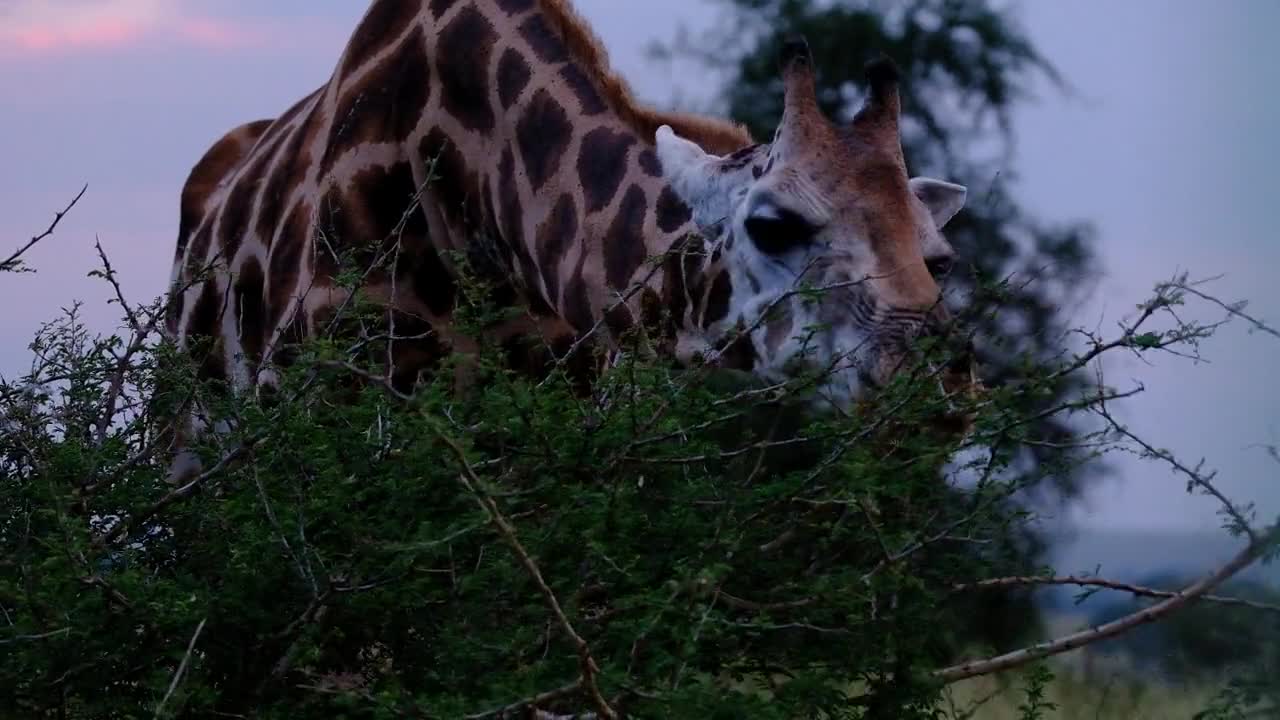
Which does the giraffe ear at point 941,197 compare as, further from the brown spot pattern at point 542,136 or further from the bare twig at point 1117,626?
the bare twig at point 1117,626

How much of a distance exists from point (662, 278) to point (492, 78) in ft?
3.01

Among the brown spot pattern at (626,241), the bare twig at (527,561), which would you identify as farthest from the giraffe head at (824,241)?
the bare twig at (527,561)

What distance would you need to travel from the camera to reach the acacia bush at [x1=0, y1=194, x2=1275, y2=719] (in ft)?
6.95

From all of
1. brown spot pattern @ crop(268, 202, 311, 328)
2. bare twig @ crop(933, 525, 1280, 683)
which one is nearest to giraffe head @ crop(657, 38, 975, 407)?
bare twig @ crop(933, 525, 1280, 683)

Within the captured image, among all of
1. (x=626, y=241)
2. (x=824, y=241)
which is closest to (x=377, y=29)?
(x=626, y=241)

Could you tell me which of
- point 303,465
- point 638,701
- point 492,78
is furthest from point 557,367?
point 492,78

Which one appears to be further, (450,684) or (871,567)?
(871,567)

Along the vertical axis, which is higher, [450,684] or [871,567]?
[871,567]

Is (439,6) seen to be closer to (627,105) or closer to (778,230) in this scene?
(627,105)

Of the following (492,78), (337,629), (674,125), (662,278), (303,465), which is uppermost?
(492,78)

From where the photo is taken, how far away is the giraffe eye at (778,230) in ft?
9.65

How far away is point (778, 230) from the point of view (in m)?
2.98

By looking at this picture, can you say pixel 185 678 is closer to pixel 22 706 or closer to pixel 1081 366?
pixel 22 706

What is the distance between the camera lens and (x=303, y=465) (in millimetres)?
2439
